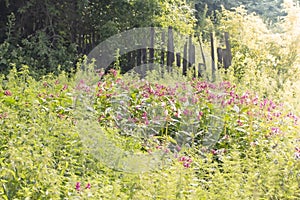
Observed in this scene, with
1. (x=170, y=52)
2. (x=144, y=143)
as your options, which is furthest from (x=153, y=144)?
(x=170, y=52)

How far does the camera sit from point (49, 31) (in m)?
9.68

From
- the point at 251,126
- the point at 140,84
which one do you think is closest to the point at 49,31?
the point at 140,84

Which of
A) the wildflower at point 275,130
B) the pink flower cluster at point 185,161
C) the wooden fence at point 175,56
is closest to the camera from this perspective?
the pink flower cluster at point 185,161

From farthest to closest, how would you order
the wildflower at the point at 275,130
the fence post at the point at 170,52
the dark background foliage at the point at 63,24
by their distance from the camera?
1. the dark background foliage at the point at 63,24
2. the fence post at the point at 170,52
3. the wildflower at the point at 275,130

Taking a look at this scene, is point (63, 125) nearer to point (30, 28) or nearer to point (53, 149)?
point (53, 149)

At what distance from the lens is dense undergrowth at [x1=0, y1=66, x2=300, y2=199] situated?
9.80 ft

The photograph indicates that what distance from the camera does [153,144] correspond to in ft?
13.9

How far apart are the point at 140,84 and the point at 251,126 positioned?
1.64m

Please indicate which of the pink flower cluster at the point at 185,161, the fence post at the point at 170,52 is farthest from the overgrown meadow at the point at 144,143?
the fence post at the point at 170,52

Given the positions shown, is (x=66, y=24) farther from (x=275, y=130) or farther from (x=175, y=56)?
(x=275, y=130)

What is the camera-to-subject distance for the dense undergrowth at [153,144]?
9.80 ft

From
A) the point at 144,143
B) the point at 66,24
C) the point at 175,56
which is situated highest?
the point at 66,24

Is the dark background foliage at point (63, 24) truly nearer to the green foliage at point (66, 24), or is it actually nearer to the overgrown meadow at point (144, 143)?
the green foliage at point (66, 24)

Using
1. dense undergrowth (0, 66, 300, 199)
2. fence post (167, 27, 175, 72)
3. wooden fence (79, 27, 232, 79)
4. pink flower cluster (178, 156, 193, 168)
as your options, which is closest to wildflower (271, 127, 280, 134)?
dense undergrowth (0, 66, 300, 199)
